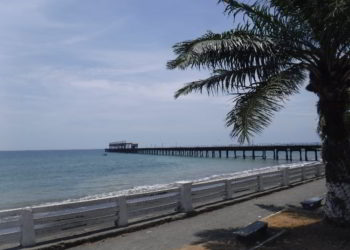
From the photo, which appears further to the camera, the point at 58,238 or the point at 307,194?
the point at 307,194

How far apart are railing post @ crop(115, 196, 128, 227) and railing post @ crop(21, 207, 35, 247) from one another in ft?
6.61

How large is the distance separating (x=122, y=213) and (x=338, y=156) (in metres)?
4.58

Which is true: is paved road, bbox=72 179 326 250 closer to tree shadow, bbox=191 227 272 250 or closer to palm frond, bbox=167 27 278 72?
tree shadow, bbox=191 227 272 250

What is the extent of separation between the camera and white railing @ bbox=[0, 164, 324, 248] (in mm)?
7891

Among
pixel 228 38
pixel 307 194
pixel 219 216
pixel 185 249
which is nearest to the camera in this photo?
pixel 185 249

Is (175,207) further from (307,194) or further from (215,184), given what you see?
(307,194)

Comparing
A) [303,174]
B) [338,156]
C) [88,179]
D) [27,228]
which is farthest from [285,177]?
[88,179]

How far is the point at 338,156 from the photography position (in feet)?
27.8

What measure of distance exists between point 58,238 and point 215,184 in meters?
5.68

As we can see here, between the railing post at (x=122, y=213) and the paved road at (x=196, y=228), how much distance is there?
51 centimetres

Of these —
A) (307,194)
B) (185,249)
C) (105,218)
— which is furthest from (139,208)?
(307,194)

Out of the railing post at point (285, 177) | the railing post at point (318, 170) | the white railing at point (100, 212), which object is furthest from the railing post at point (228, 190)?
the railing post at point (318, 170)

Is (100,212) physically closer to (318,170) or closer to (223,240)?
(223,240)

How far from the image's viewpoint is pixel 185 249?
750 cm
